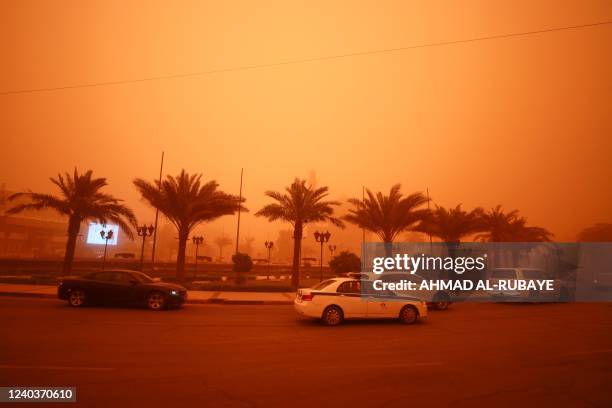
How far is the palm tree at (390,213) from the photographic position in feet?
93.2

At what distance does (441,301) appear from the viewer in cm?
1670

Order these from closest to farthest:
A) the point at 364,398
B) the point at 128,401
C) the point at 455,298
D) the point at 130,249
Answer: the point at 128,401 < the point at 364,398 < the point at 455,298 < the point at 130,249


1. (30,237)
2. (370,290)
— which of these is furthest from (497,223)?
(30,237)

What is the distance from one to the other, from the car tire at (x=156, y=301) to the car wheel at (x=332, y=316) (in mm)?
6793

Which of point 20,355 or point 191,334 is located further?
point 191,334

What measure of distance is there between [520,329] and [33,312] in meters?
16.4

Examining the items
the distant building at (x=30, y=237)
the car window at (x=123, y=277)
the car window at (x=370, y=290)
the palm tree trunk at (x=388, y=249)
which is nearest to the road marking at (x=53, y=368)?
the car window at (x=370, y=290)

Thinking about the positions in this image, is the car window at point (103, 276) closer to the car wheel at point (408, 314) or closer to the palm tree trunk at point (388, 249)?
the car wheel at point (408, 314)

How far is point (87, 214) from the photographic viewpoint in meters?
25.3

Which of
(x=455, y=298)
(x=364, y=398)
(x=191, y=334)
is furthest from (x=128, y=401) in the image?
(x=455, y=298)

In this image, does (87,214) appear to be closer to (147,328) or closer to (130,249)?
(147,328)

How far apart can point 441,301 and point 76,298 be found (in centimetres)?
1585

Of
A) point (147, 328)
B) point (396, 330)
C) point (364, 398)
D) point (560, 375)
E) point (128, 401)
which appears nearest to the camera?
point (128, 401)

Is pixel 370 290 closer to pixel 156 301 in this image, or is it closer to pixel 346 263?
pixel 156 301
